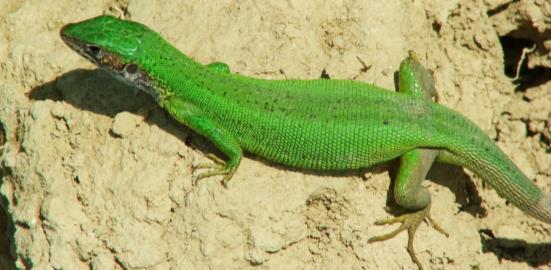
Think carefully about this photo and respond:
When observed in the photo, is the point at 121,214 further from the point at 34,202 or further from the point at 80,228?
the point at 34,202

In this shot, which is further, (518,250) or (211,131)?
(518,250)

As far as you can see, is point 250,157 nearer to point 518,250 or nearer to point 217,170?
point 217,170

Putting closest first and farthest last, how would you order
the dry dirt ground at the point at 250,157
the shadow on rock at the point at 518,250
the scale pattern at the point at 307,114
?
the dry dirt ground at the point at 250,157 < the scale pattern at the point at 307,114 < the shadow on rock at the point at 518,250

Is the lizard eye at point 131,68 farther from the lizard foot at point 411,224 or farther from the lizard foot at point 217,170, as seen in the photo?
the lizard foot at point 411,224

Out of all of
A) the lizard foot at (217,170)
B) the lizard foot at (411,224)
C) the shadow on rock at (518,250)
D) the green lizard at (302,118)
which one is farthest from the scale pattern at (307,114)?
the shadow on rock at (518,250)

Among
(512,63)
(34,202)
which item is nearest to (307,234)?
(34,202)

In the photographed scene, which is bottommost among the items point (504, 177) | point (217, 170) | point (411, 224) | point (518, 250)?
point (217, 170)

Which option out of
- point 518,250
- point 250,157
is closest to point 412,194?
point 250,157

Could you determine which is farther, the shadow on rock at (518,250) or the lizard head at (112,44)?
the shadow on rock at (518,250)
